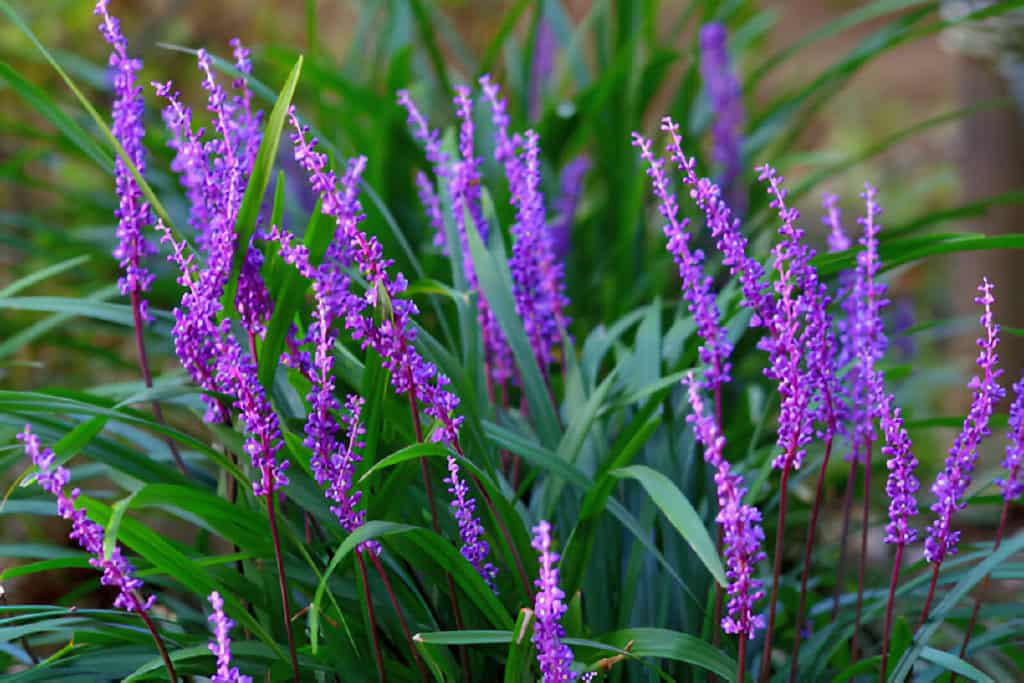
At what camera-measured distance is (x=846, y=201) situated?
20.1 feet

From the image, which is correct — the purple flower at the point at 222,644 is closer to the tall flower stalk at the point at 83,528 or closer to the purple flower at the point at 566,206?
the tall flower stalk at the point at 83,528

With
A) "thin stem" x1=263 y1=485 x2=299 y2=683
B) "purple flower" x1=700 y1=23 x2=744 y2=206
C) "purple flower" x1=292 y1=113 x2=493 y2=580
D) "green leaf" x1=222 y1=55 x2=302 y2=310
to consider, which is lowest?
"thin stem" x1=263 y1=485 x2=299 y2=683

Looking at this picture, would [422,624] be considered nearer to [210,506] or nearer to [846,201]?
[210,506]

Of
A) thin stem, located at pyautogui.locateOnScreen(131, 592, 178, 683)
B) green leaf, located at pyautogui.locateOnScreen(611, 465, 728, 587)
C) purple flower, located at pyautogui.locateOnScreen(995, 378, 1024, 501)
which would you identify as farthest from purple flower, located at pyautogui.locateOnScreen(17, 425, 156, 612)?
Answer: purple flower, located at pyautogui.locateOnScreen(995, 378, 1024, 501)

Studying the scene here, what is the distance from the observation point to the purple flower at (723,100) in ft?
7.46

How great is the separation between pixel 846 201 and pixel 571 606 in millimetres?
5473

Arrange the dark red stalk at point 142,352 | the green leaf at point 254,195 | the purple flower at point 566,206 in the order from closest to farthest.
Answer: the green leaf at point 254,195, the dark red stalk at point 142,352, the purple flower at point 566,206

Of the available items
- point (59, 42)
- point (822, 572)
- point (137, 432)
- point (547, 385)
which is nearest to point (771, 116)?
point (822, 572)

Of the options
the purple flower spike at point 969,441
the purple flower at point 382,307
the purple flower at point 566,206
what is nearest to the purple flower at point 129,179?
Answer: the purple flower at point 382,307

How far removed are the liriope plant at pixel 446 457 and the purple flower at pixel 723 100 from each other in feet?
2.81

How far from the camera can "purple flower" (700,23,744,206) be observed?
7.46ft

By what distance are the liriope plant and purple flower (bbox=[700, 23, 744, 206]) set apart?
0.86 meters

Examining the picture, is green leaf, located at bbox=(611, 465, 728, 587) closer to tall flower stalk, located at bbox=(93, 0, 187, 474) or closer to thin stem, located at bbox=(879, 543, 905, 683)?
thin stem, located at bbox=(879, 543, 905, 683)

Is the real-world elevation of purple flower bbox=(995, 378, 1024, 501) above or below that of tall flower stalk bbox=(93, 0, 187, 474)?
below
